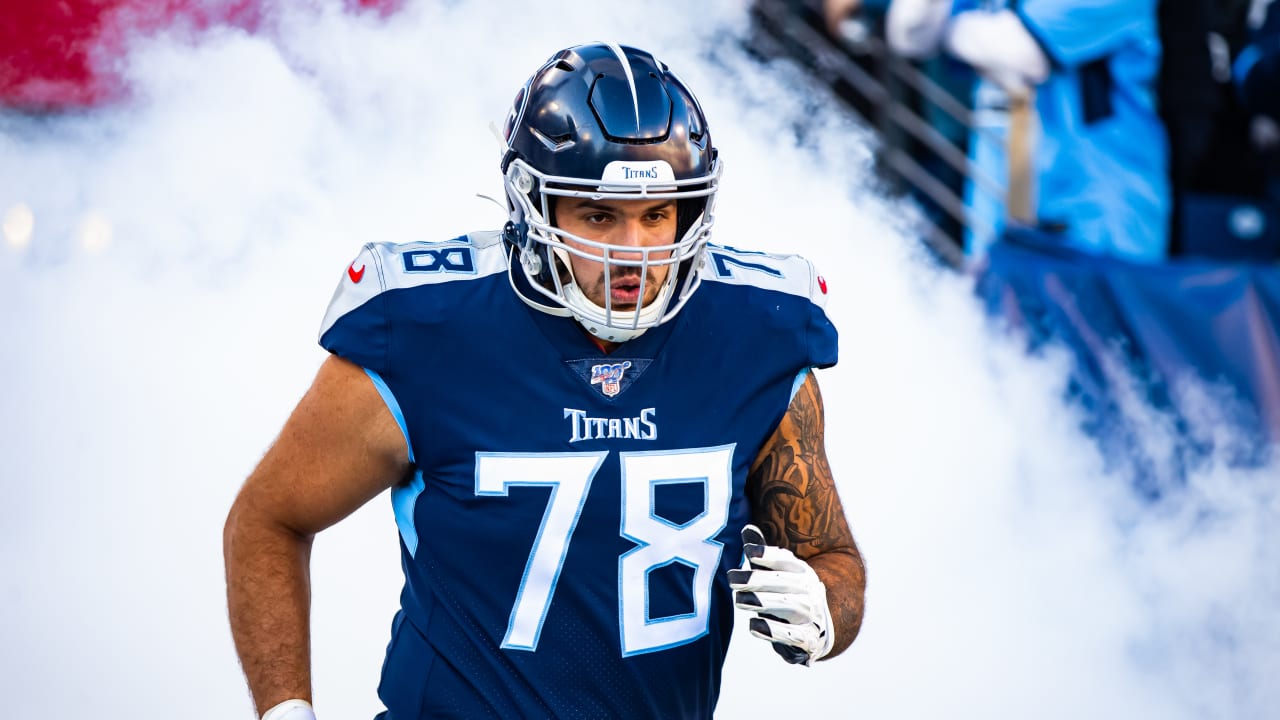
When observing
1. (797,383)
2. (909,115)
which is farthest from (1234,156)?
(797,383)

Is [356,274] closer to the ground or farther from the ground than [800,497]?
farther from the ground

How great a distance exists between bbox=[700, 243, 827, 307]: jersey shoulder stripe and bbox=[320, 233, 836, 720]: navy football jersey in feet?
0.43

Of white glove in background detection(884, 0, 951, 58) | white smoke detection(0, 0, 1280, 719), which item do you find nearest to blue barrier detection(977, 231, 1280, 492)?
white smoke detection(0, 0, 1280, 719)

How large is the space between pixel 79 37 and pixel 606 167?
154 cm

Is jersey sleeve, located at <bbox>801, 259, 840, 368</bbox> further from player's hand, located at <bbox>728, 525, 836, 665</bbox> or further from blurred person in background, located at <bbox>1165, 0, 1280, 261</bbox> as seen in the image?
blurred person in background, located at <bbox>1165, 0, 1280, 261</bbox>

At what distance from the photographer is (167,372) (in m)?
2.86

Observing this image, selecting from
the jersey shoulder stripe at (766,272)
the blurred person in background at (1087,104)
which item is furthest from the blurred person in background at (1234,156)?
the jersey shoulder stripe at (766,272)

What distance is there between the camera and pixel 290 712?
1.66m

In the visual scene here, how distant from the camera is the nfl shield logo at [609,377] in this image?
65.6 inches

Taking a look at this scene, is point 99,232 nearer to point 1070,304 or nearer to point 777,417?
point 777,417

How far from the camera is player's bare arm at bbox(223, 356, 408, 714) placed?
1.62 m

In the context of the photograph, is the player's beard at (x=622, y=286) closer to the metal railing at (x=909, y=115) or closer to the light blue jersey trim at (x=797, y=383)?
the light blue jersey trim at (x=797, y=383)

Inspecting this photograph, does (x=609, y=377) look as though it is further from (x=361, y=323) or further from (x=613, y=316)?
(x=361, y=323)

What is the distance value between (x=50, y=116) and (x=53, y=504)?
0.78 m
